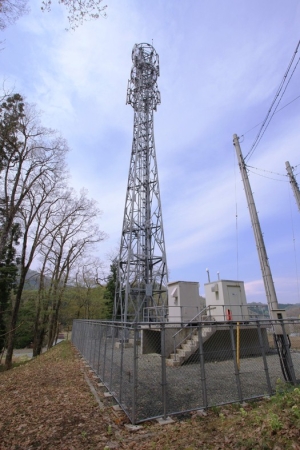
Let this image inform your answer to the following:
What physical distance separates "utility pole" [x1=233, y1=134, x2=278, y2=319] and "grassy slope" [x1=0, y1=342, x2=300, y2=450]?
297cm

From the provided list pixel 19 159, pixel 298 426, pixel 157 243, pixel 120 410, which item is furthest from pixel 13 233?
pixel 298 426

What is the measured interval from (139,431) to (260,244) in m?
6.18

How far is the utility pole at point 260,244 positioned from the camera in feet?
25.5

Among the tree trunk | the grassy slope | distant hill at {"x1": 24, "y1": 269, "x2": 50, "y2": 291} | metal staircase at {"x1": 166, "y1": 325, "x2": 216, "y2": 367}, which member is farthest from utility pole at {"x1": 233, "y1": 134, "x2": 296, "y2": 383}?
distant hill at {"x1": 24, "y1": 269, "x2": 50, "y2": 291}

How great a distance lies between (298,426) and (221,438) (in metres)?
1.12

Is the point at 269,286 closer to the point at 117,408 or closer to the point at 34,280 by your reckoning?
the point at 117,408

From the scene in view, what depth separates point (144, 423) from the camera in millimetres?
4719

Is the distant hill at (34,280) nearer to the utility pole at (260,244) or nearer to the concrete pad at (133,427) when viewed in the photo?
the utility pole at (260,244)

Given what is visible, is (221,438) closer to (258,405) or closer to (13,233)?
(258,405)

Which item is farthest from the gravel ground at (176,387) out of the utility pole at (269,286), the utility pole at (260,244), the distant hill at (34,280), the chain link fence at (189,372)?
the distant hill at (34,280)

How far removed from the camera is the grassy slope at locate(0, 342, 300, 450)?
362 cm

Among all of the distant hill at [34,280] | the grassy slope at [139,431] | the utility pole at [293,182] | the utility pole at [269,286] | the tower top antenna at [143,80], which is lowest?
the grassy slope at [139,431]

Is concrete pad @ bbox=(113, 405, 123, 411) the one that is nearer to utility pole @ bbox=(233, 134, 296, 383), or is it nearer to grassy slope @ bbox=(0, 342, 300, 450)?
grassy slope @ bbox=(0, 342, 300, 450)

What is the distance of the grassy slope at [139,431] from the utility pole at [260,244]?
2.97m
